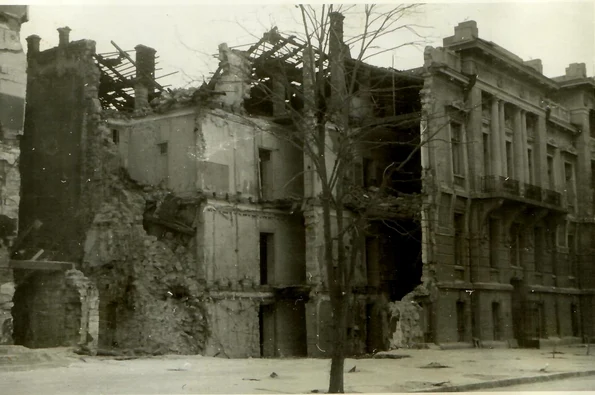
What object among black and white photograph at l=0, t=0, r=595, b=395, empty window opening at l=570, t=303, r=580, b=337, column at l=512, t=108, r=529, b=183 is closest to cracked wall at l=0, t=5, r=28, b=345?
black and white photograph at l=0, t=0, r=595, b=395

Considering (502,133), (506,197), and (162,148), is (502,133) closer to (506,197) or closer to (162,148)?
(506,197)

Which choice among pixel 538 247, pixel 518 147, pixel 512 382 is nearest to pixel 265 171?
pixel 518 147

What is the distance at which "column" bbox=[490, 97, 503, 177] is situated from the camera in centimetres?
3158

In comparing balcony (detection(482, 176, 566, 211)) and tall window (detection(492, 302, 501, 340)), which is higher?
balcony (detection(482, 176, 566, 211))

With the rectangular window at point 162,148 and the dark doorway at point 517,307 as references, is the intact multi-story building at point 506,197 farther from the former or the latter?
the rectangular window at point 162,148

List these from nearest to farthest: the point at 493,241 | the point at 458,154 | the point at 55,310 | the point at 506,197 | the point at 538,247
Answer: the point at 55,310 < the point at 506,197 < the point at 458,154 < the point at 493,241 < the point at 538,247

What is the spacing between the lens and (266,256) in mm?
29781

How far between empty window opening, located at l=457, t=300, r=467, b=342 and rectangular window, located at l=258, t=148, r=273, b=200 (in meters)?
8.19

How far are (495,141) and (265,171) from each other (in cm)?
938

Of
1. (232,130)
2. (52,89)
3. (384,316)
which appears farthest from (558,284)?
(52,89)

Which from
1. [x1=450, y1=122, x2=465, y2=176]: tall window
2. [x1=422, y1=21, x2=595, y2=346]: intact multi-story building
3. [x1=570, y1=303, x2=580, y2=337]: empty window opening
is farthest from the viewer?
[x1=570, y1=303, x2=580, y2=337]: empty window opening

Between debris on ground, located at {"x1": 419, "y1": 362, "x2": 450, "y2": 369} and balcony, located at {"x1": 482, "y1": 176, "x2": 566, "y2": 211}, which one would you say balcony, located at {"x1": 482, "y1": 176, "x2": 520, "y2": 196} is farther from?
debris on ground, located at {"x1": 419, "y1": 362, "x2": 450, "y2": 369}

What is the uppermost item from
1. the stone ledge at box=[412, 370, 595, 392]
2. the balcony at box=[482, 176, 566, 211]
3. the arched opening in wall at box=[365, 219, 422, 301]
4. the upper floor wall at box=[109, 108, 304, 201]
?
the upper floor wall at box=[109, 108, 304, 201]

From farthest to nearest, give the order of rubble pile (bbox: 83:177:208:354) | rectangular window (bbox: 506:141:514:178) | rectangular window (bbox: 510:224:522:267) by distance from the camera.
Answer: rectangular window (bbox: 506:141:514:178), rectangular window (bbox: 510:224:522:267), rubble pile (bbox: 83:177:208:354)
